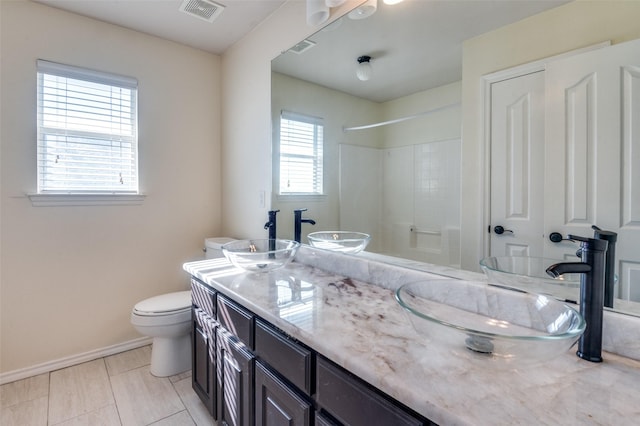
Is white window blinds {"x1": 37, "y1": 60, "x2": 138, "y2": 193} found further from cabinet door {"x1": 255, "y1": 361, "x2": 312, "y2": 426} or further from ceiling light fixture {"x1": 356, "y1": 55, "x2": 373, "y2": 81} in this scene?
cabinet door {"x1": 255, "y1": 361, "x2": 312, "y2": 426}

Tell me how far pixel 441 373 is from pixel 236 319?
885 mm

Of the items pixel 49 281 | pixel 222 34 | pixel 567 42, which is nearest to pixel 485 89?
pixel 567 42

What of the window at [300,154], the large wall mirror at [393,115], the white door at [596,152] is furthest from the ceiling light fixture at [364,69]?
the white door at [596,152]

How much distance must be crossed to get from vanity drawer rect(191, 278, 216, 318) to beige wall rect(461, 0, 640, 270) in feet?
3.88

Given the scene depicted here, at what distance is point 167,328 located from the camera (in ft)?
6.73

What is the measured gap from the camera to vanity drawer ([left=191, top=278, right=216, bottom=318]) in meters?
1.56

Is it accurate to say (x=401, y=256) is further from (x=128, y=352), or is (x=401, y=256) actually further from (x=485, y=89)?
(x=128, y=352)

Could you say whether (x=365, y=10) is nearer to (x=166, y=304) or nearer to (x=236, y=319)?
(x=236, y=319)

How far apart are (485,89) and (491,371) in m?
0.96

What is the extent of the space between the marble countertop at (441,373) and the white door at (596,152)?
0.34 metres

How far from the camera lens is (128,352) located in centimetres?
249

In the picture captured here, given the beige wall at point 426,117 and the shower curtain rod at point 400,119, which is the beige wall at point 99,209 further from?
the beige wall at point 426,117

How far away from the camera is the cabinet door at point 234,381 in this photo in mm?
1243

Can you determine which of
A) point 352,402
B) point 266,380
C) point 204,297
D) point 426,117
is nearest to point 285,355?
point 266,380
